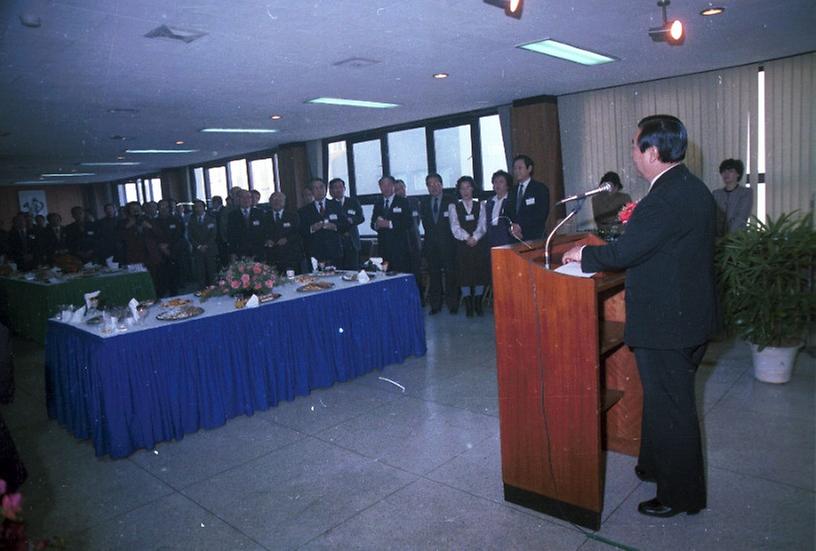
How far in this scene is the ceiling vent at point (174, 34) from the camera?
363 cm

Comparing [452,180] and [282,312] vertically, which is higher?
[452,180]

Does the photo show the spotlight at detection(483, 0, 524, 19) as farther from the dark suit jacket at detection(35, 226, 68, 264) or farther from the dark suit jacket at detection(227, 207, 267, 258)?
the dark suit jacket at detection(35, 226, 68, 264)

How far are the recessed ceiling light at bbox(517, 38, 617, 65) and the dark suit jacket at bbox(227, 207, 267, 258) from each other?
4459 millimetres

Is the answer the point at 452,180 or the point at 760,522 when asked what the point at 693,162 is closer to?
the point at 452,180

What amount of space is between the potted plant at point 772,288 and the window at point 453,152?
564 centimetres

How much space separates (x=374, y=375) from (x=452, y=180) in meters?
5.50

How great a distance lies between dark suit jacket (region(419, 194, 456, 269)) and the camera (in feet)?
21.5

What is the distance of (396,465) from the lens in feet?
9.68

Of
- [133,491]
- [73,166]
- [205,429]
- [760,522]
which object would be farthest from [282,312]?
[73,166]

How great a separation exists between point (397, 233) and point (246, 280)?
115 inches

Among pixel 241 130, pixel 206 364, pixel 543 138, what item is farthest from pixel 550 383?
pixel 241 130

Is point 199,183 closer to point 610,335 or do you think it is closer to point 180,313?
point 180,313

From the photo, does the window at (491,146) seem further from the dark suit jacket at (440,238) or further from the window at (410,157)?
the dark suit jacket at (440,238)

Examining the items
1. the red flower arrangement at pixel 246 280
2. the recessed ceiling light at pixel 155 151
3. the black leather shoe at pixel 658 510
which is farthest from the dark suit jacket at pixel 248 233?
the black leather shoe at pixel 658 510
